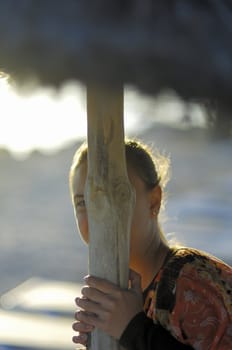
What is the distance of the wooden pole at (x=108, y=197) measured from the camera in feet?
5.39

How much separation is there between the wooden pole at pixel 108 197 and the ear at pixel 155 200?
356 millimetres

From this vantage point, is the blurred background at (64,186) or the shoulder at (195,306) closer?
the blurred background at (64,186)

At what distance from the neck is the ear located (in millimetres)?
93

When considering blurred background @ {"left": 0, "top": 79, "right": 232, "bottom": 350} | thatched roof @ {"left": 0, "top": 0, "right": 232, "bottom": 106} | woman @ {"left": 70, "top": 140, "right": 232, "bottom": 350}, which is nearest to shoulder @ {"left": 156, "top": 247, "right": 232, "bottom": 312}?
woman @ {"left": 70, "top": 140, "right": 232, "bottom": 350}

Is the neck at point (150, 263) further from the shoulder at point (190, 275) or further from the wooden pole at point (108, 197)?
the wooden pole at point (108, 197)

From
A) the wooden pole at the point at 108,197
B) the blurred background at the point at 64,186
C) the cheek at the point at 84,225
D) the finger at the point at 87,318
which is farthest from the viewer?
the cheek at the point at 84,225

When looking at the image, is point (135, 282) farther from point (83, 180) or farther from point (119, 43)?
point (119, 43)

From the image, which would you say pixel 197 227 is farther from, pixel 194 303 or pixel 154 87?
pixel 154 87

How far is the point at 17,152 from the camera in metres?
14.4

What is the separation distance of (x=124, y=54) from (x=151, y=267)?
89 cm

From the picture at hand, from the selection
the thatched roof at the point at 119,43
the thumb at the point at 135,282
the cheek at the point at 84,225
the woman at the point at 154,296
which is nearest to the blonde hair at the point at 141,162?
the woman at the point at 154,296

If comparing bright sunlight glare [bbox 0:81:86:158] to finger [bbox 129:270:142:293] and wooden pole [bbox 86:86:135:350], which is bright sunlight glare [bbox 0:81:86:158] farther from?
finger [bbox 129:270:142:293]

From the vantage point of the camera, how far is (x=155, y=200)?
2109 millimetres

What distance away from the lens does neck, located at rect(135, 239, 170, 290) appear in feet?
6.57
